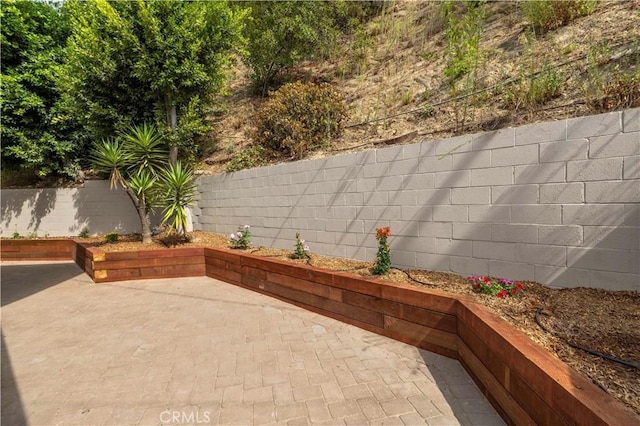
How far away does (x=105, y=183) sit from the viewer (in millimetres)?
7887

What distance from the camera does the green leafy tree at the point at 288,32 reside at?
7516 millimetres

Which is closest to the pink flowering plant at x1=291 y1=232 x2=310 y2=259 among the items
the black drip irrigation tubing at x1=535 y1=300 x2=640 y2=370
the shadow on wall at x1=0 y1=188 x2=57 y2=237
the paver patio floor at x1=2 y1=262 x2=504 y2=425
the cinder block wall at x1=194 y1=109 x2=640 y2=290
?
the cinder block wall at x1=194 y1=109 x2=640 y2=290

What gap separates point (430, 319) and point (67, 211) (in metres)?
9.98

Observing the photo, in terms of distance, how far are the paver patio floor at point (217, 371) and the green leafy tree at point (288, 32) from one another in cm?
688

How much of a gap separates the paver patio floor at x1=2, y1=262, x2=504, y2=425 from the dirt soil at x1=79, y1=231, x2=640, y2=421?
613mm

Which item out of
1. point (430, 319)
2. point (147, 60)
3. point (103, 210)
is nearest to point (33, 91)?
point (103, 210)

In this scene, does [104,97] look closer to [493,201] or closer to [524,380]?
[493,201]

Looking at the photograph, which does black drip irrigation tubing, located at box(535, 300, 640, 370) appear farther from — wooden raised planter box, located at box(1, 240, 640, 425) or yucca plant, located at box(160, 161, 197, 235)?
yucca plant, located at box(160, 161, 197, 235)

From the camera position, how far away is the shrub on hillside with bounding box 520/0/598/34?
3957 mm

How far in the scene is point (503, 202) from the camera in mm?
2600

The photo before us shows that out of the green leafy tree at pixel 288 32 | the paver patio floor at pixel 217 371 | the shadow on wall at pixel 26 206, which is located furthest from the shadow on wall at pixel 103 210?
the green leafy tree at pixel 288 32

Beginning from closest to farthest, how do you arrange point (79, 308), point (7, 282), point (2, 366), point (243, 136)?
point (2, 366) → point (79, 308) → point (7, 282) → point (243, 136)

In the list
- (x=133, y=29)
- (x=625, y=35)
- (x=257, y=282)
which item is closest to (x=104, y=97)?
(x=133, y=29)

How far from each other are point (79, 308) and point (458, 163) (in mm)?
5306
